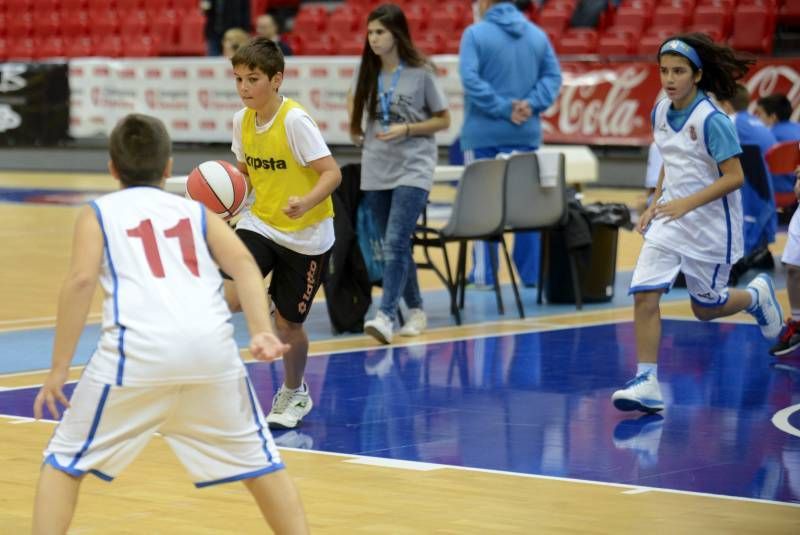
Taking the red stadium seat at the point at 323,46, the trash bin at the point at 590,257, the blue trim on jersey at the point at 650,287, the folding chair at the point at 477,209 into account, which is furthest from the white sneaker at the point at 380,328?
the red stadium seat at the point at 323,46

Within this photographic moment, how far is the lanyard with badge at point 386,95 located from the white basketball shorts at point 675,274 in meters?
2.64

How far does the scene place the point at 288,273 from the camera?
7457 millimetres

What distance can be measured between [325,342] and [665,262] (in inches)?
118

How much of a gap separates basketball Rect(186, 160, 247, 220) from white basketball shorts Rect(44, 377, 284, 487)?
3326 mm

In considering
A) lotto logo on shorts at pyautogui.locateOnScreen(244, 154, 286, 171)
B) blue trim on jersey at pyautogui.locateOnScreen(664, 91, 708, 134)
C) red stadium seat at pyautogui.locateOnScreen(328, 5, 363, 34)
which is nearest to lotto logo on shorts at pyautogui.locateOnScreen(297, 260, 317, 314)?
lotto logo on shorts at pyautogui.locateOnScreen(244, 154, 286, 171)

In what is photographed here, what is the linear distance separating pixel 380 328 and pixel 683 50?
9.75 feet

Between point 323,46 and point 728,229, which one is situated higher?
point 728,229

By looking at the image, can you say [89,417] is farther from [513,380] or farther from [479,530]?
[513,380]

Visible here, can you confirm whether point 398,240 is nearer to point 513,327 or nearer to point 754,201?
point 513,327

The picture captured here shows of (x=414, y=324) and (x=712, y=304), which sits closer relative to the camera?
(x=712, y=304)

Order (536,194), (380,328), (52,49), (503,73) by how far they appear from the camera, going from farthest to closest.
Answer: (52,49)
(503,73)
(536,194)
(380,328)

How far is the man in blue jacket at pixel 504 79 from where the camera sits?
1215 centimetres

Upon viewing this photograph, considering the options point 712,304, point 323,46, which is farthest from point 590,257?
point 323,46

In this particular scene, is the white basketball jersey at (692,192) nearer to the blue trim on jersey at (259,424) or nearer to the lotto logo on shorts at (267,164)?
the lotto logo on shorts at (267,164)
